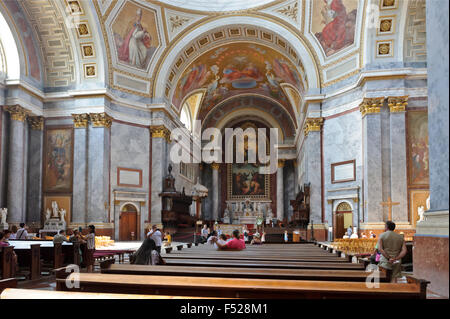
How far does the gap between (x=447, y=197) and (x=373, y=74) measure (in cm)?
1506

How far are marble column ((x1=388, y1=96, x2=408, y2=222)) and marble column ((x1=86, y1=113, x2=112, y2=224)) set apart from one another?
14791 millimetres

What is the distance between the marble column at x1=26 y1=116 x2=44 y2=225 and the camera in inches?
856

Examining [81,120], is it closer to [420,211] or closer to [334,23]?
[334,23]

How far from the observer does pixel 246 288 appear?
161 inches

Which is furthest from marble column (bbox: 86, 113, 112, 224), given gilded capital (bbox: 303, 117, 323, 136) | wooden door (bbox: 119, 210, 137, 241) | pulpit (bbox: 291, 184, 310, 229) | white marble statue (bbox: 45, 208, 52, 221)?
gilded capital (bbox: 303, 117, 323, 136)

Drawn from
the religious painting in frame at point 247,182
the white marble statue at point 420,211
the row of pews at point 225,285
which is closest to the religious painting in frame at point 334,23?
the white marble statue at point 420,211

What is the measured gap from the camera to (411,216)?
1791 cm

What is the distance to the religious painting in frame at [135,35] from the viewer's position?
74.7 ft

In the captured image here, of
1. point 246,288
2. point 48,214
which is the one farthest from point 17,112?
point 246,288

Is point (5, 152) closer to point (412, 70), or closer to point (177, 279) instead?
point (177, 279)

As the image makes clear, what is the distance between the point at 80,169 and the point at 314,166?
43.3ft

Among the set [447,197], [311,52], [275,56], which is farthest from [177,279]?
[275,56]

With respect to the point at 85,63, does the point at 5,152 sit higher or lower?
lower

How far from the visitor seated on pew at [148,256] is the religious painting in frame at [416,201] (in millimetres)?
14626
